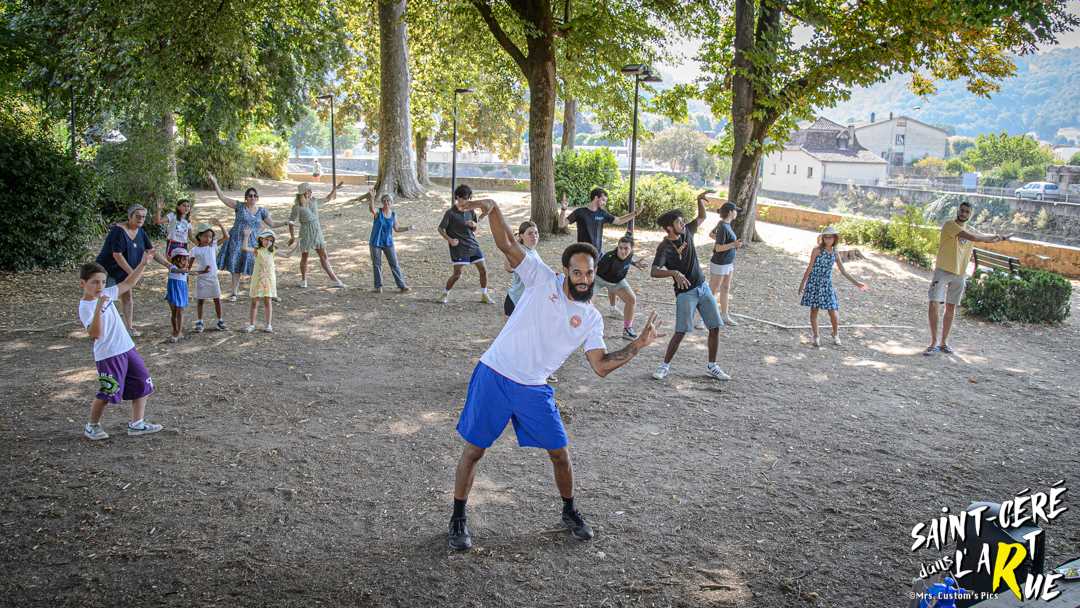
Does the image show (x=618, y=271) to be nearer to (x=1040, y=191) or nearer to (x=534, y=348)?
(x=534, y=348)

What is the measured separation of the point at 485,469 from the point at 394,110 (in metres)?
19.9

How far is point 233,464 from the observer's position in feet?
18.6

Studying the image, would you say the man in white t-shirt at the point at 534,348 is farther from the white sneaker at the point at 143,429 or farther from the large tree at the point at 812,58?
the large tree at the point at 812,58

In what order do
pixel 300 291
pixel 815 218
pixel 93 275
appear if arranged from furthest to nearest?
1. pixel 815 218
2. pixel 300 291
3. pixel 93 275

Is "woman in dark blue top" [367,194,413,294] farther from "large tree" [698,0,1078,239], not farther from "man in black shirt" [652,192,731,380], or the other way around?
"large tree" [698,0,1078,239]

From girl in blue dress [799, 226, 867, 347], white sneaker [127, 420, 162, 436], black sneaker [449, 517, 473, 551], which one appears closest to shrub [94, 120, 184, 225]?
white sneaker [127, 420, 162, 436]

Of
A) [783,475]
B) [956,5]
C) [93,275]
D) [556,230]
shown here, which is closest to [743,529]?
[783,475]

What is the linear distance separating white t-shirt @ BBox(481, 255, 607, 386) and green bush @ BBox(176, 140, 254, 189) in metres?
29.5

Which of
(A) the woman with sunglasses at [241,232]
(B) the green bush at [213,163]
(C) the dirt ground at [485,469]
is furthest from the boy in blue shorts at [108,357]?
(B) the green bush at [213,163]

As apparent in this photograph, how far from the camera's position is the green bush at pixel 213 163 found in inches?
1230

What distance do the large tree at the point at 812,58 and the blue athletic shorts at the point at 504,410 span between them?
477 inches

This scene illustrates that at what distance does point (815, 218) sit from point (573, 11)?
35.3ft

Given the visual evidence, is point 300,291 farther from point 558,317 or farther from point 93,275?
point 558,317

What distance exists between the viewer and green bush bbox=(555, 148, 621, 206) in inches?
989
